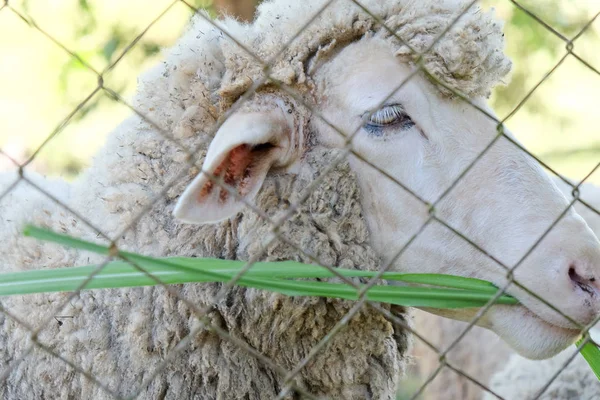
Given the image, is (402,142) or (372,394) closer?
(402,142)

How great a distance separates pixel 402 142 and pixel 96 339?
104 centimetres

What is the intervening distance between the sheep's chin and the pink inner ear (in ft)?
2.59

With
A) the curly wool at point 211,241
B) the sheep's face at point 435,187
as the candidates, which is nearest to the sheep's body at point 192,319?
the curly wool at point 211,241

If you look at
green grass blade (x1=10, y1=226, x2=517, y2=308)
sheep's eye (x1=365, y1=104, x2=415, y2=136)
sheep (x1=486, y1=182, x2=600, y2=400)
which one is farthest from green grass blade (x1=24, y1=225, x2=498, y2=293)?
sheep (x1=486, y1=182, x2=600, y2=400)

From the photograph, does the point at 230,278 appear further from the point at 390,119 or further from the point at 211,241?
the point at 390,119

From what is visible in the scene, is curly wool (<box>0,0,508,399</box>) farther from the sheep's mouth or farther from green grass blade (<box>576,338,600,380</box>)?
green grass blade (<box>576,338,600,380</box>)

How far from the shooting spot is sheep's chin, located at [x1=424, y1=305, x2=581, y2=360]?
204cm

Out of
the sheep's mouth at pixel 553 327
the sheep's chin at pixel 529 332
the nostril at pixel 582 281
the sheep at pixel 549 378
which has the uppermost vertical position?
the sheep at pixel 549 378

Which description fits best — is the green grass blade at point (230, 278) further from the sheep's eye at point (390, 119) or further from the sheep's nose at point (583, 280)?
the sheep's eye at point (390, 119)

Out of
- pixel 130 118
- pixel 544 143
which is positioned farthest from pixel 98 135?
pixel 130 118

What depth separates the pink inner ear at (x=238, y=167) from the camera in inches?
79.6

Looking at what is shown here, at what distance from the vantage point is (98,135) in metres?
8.39

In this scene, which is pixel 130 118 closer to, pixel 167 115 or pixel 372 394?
pixel 167 115

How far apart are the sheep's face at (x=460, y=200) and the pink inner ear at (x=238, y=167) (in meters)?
0.25
